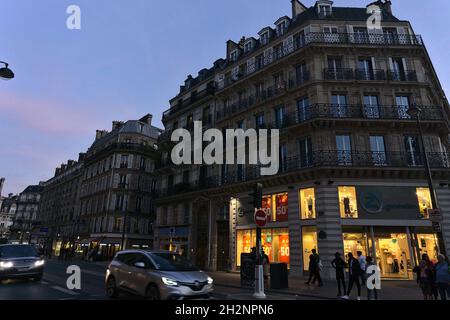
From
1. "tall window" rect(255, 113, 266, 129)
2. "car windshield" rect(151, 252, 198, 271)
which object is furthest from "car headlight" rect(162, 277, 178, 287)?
"tall window" rect(255, 113, 266, 129)

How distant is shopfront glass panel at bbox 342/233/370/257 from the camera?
56.4ft

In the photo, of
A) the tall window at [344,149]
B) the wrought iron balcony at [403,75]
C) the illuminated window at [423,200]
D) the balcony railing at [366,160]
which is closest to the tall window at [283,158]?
the balcony railing at [366,160]

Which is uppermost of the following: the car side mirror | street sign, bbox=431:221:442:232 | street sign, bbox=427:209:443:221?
street sign, bbox=427:209:443:221

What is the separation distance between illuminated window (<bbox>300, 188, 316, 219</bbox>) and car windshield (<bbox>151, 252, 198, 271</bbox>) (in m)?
11.7

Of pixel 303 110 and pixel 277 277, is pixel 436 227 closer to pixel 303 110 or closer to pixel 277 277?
pixel 277 277

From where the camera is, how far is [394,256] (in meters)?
17.1

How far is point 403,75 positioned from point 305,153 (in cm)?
876

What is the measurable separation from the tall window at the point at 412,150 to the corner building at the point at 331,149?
0.06 meters

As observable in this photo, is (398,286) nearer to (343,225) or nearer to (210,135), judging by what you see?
(343,225)

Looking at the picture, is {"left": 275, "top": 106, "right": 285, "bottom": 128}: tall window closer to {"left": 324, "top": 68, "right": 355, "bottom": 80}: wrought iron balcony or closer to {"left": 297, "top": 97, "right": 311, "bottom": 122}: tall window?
{"left": 297, "top": 97, "right": 311, "bottom": 122}: tall window

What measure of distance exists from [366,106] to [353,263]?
12.1m

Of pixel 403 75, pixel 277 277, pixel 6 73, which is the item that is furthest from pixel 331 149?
pixel 6 73

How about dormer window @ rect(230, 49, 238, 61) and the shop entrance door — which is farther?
dormer window @ rect(230, 49, 238, 61)
